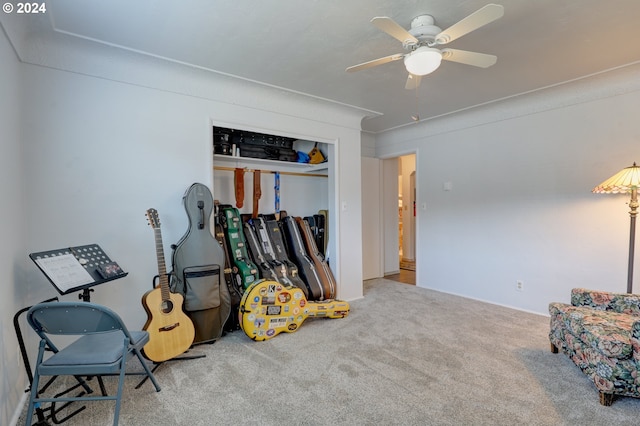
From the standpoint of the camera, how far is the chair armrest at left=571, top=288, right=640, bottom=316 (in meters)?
2.32

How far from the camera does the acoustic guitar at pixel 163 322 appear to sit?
7.62 feet

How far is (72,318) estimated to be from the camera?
1572 millimetres

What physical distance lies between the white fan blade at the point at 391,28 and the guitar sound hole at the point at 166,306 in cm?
234

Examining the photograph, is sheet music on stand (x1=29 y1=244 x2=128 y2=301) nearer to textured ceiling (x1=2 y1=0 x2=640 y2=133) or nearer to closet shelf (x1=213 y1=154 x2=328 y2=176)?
textured ceiling (x1=2 y1=0 x2=640 y2=133)

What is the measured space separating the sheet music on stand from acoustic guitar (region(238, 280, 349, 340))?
106cm

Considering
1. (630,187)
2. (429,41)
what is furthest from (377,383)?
(630,187)

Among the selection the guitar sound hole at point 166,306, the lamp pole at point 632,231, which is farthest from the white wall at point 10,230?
the lamp pole at point 632,231

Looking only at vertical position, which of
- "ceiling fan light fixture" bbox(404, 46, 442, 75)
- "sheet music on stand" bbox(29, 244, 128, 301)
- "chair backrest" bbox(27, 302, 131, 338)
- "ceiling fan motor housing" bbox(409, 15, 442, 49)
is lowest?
"chair backrest" bbox(27, 302, 131, 338)

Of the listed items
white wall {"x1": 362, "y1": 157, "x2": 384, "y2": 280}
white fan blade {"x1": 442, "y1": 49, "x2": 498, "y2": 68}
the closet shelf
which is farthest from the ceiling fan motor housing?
white wall {"x1": 362, "y1": 157, "x2": 384, "y2": 280}

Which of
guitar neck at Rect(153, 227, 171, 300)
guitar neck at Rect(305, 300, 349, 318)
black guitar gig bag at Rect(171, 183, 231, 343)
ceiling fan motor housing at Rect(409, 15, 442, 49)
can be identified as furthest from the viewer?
guitar neck at Rect(305, 300, 349, 318)

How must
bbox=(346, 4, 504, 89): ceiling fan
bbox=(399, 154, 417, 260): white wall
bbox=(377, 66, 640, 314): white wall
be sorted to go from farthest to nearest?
1. bbox=(399, 154, 417, 260): white wall
2. bbox=(377, 66, 640, 314): white wall
3. bbox=(346, 4, 504, 89): ceiling fan

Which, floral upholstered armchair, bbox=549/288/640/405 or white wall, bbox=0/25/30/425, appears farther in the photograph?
floral upholstered armchair, bbox=549/288/640/405

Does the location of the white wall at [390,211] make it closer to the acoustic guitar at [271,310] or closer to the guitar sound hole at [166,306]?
the acoustic guitar at [271,310]

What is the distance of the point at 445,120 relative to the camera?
4391 mm
